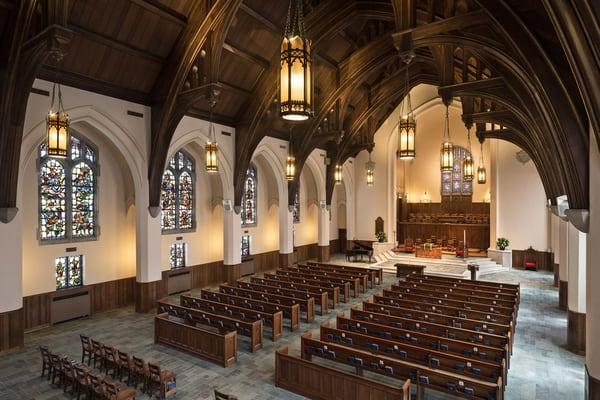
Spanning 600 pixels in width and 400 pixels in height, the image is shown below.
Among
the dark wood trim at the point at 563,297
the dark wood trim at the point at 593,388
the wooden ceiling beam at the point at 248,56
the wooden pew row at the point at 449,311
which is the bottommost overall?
the dark wood trim at the point at 563,297

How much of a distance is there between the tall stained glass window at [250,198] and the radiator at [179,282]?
4193 millimetres

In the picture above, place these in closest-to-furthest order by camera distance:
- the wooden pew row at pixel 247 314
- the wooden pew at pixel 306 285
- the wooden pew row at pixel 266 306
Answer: the wooden pew row at pixel 247 314, the wooden pew row at pixel 266 306, the wooden pew at pixel 306 285

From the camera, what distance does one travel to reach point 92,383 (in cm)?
643

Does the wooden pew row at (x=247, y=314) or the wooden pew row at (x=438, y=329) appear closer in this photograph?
the wooden pew row at (x=438, y=329)

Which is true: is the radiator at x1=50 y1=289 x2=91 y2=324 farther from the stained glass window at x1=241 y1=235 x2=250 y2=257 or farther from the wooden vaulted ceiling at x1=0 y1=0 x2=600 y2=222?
the stained glass window at x1=241 y1=235 x2=250 y2=257

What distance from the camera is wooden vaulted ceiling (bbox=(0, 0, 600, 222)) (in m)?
5.45

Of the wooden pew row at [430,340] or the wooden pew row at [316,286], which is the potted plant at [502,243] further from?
the wooden pew row at [430,340]

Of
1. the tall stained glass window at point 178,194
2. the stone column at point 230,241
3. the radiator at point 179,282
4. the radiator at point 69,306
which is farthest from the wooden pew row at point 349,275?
the radiator at point 69,306

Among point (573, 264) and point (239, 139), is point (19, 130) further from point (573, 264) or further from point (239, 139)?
point (573, 264)

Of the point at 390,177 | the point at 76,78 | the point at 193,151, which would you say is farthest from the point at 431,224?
the point at 76,78

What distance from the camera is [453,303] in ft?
35.0

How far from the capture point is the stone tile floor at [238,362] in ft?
23.3

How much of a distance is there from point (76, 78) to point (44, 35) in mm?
2988

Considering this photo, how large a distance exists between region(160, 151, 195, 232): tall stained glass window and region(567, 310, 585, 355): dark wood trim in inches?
541
